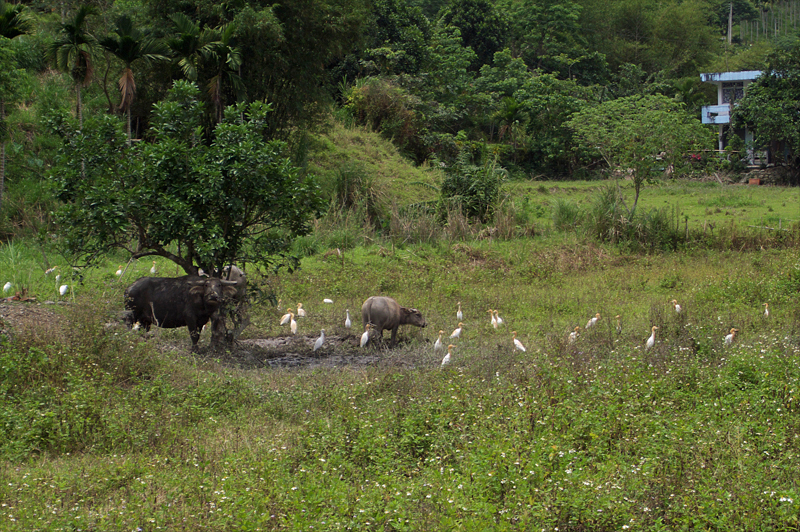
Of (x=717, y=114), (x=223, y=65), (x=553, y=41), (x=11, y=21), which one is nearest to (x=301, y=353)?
(x=223, y=65)

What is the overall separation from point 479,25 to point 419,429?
3760 centimetres

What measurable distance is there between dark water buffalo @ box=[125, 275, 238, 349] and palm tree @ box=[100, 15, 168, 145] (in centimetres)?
808

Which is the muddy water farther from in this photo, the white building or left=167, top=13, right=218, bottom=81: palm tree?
the white building

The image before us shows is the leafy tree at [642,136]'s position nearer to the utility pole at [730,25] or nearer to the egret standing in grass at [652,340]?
the egret standing in grass at [652,340]

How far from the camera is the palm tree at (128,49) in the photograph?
1680 centimetres

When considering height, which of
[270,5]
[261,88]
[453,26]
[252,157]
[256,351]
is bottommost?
[256,351]

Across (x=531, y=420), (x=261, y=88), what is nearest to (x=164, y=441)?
(x=531, y=420)

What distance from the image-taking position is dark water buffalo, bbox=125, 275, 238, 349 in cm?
932

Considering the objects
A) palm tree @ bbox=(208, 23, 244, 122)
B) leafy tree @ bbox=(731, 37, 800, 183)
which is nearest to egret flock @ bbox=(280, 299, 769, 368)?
palm tree @ bbox=(208, 23, 244, 122)

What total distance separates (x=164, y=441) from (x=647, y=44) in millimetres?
47072

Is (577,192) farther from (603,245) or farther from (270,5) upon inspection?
(270,5)

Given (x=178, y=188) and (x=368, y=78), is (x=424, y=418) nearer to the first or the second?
(x=178, y=188)

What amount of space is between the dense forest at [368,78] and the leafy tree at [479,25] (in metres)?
0.09

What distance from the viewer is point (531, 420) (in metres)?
6.28
